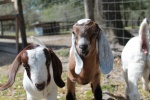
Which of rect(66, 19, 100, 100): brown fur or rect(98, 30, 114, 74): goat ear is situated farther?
rect(98, 30, 114, 74): goat ear

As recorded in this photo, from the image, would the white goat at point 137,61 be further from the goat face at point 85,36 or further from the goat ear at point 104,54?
the goat face at point 85,36

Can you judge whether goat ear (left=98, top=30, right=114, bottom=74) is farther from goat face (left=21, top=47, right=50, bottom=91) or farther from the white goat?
goat face (left=21, top=47, right=50, bottom=91)

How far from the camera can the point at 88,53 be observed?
273 centimetres

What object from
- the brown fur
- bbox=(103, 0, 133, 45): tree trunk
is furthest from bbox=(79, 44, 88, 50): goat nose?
bbox=(103, 0, 133, 45): tree trunk

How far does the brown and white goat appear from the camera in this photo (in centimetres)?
267

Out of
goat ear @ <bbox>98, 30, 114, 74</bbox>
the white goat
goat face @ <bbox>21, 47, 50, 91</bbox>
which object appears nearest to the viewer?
goat face @ <bbox>21, 47, 50, 91</bbox>

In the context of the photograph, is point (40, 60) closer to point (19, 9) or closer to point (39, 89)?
point (39, 89)

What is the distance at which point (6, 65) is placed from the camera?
239 inches

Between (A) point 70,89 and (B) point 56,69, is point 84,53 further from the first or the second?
(A) point 70,89

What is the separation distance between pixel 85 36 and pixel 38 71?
23.5 inches

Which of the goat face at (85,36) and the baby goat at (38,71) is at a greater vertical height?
the goat face at (85,36)

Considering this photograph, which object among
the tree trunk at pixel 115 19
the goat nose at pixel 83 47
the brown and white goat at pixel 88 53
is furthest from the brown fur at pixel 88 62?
the tree trunk at pixel 115 19

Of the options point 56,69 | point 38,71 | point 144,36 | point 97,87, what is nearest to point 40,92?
point 56,69

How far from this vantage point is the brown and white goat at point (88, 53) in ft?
8.76
